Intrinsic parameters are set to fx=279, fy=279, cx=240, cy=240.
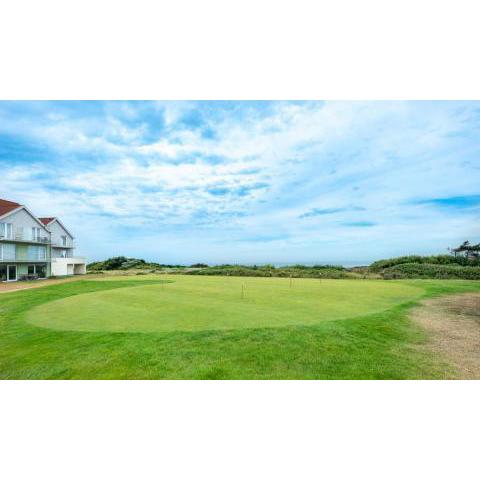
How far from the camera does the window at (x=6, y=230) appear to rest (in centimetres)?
2161

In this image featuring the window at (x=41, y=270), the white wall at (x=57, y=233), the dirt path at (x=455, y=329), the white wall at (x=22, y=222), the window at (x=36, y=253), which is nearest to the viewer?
the dirt path at (x=455, y=329)

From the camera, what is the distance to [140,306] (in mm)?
8234

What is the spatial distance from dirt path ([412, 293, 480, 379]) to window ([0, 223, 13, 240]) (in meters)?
27.2

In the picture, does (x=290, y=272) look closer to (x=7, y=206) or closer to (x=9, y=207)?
(x=9, y=207)

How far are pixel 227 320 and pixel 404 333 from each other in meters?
3.75

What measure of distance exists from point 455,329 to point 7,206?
1155 inches

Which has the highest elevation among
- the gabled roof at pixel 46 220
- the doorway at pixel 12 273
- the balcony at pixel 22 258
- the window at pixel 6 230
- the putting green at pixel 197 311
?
the gabled roof at pixel 46 220

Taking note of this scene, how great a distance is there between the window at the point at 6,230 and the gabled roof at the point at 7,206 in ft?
3.18

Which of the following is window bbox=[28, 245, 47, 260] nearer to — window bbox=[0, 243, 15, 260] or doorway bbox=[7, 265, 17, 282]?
doorway bbox=[7, 265, 17, 282]

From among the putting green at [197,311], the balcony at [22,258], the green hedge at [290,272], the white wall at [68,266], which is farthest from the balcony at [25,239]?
the putting green at [197,311]

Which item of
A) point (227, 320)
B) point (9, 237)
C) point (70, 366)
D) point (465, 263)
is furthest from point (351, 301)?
point (9, 237)

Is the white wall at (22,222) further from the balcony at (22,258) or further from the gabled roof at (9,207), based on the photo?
the balcony at (22,258)
